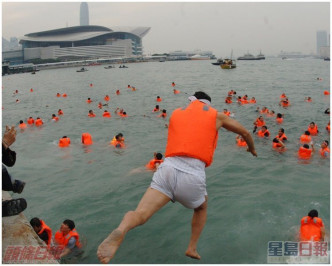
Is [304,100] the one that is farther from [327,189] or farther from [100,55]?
[100,55]

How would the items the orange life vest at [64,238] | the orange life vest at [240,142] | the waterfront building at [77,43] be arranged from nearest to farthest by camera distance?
1. the orange life vest at [64,238]
2. the orange life vest at [240,142]
3. the waterfront building at [77,43]

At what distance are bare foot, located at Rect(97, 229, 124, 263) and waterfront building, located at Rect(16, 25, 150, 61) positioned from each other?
158 m

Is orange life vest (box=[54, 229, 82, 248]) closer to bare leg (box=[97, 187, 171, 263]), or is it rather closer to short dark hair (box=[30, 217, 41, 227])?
short dark hair (box=[30, 217, 41, 227])

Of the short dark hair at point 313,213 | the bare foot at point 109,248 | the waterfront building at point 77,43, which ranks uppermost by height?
the waterfront building at point 77,43

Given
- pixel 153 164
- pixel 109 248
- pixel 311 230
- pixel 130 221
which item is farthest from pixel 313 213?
pixel 153 164

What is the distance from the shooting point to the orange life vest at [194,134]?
418 centimetres

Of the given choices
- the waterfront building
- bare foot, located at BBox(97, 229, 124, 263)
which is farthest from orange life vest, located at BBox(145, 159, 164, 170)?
the waterfront building

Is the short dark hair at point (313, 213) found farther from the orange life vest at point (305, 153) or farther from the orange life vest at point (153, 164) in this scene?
the orange life vest at point (305, 153)

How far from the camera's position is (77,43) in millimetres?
159000

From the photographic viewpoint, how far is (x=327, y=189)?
32.3 feet

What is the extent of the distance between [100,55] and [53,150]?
497 feet

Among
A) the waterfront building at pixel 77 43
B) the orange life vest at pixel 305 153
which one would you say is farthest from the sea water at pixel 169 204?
the waterfront building at pixel 77 43

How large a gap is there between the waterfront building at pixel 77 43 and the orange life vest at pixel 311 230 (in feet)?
513

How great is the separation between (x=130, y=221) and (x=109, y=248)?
1.22 ft
